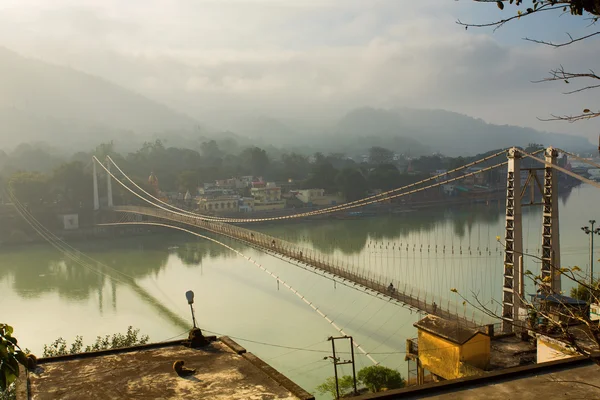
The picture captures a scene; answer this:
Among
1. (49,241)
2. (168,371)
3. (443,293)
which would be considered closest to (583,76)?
(168,371)

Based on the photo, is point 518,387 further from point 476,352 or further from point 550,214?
point 550,214

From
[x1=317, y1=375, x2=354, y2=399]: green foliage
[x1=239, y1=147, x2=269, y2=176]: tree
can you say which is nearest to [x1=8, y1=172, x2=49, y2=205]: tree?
[x1=239, y1=147, x2=269, y2=176]: tree

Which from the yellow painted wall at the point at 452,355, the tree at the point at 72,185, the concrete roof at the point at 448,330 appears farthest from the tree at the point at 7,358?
the tree at the point at 72,185

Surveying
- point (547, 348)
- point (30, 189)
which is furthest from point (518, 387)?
point (30, 189)

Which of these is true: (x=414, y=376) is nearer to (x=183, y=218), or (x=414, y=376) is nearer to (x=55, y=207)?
(x=183, y=218)

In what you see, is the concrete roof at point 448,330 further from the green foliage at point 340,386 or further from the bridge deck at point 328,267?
the bridge deck at point 328,267

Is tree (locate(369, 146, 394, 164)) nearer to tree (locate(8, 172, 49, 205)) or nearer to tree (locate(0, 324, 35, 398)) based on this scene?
tree (locate(8, 172, 49, 205))
